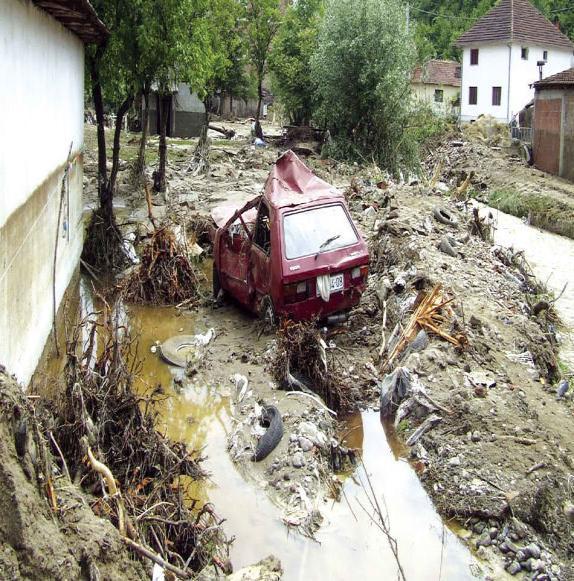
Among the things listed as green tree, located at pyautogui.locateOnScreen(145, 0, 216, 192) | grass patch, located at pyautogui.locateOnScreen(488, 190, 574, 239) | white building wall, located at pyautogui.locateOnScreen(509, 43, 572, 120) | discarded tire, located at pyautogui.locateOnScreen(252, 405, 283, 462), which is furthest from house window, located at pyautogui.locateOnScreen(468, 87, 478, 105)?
discarded tire, located at pyautogui.locateOnScreen(252, 405, 283, 462)

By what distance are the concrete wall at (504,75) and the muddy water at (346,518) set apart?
40450mm

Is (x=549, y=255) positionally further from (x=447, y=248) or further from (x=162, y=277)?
(x=162, y=277)

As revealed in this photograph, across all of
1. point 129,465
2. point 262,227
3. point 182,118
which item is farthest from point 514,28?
point 129,465

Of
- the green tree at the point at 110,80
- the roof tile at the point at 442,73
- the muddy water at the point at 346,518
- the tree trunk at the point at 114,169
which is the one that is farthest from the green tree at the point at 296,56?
the muddy water at the point at 346,518

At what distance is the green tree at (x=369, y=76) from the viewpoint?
1079 inches

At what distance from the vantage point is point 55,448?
5.50m

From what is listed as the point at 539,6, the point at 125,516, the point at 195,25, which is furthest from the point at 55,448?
the point at 539,6

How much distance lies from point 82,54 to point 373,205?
266 inches

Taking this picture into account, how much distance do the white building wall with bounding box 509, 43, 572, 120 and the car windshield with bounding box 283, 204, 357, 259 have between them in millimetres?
37671

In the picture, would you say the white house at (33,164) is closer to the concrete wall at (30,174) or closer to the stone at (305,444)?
the concrete wall at (30,174)

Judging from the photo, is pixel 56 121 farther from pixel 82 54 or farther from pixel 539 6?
pixel 539 6

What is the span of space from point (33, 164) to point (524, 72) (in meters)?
42.3

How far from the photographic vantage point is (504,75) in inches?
1794

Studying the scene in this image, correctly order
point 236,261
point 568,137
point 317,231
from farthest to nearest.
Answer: point 568,137
point 236,261
point 317,231
